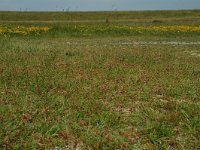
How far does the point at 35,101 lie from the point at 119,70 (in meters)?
5.01

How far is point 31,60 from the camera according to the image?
44.9 feet

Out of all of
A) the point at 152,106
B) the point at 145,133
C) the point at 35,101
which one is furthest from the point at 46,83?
the point at 145,133

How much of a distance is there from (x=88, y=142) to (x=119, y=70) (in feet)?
22.3

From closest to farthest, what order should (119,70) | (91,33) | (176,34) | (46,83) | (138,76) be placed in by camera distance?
(46,83) → (138,76) → (119,70) → (91,33) → (176,34)

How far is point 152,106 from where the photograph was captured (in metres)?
8.34

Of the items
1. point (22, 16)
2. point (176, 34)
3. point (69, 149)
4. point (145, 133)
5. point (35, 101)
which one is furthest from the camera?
point (22, 16)

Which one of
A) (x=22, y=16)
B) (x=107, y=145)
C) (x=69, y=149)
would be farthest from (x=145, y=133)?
(x=22, y=16)

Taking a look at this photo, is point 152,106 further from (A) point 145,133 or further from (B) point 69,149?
(B) point 69,149

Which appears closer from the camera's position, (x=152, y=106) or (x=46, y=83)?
(x=152, y=106)

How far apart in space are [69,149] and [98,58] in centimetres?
1011

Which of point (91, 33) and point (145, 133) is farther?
point (91, 33)

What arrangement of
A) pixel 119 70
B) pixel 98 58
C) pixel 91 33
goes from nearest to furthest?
pixel 119 70
pixel 98 58
pixel 91 33

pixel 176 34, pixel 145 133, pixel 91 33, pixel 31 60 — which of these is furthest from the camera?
pixel 176 34

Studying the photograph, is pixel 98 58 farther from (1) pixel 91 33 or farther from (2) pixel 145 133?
(1) pixel 91 33
